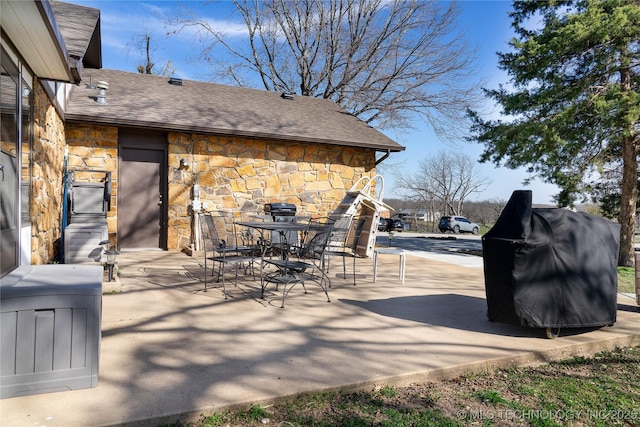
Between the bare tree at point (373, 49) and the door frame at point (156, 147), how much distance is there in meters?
9.95

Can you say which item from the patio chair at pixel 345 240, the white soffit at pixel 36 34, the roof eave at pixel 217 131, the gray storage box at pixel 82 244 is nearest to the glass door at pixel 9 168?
the white soffit at pixel 36 34

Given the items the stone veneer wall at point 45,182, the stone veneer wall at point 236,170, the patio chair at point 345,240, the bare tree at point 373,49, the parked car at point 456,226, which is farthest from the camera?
the parked car at point 456,226

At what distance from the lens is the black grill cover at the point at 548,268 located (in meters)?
3.48

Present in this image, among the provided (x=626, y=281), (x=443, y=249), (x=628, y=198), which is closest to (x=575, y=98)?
(x=628, y=198)

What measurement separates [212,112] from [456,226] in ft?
71.5

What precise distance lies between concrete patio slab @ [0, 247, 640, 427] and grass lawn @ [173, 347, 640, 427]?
8 centimetres

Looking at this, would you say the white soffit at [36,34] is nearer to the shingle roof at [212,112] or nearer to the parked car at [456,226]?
the shingle roof at [212,112]

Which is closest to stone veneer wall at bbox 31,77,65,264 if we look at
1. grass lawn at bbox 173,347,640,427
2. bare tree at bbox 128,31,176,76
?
grass lawn at bbox 173,347,640,427

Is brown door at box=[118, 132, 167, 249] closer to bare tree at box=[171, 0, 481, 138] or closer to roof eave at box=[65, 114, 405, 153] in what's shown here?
roof eave at box=[65, 114, 405, 153]

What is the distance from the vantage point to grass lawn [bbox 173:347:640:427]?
2.22 metres

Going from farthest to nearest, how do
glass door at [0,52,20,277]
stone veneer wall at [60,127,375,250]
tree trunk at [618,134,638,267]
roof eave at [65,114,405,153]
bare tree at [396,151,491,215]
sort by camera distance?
bare tree at [396,151,491,215] → tree trunk at [618,134,638,267] → stone veneer wall at [60,127,375,250] → roof eave at [65,114,405,153] → glass door at [0,52,20,277]

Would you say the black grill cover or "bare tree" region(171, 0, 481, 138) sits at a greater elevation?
"bare tree" region(171, 0, 481, 138)

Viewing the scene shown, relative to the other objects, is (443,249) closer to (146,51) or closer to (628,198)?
(628,198)

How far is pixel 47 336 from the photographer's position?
225 centimetres
